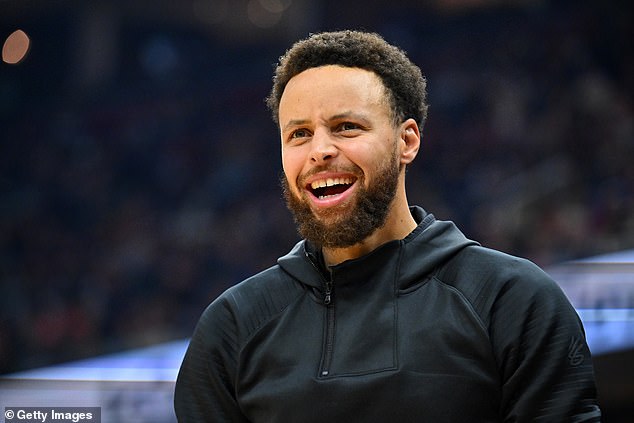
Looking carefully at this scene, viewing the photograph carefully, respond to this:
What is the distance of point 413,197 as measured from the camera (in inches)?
186

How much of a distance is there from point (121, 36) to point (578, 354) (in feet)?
15.0

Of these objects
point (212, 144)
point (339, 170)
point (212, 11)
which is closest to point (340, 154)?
point (339, 170)

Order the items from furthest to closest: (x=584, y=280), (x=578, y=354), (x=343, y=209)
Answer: (x=584, y=280), (x=343, y=209), (x=578, y=354)

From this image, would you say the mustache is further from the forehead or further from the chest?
the chest

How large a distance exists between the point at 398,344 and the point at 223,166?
385 cm

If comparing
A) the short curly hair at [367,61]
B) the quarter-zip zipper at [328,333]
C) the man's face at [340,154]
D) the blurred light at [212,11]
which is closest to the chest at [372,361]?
the quarter-zip zipper at [328,333]

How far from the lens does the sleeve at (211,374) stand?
161 cm

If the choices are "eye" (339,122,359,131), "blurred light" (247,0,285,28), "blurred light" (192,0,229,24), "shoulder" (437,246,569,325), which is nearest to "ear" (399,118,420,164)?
"eye" (339,122,359,131)

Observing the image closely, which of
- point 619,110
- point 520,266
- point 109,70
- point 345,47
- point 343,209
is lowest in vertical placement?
point 520,266

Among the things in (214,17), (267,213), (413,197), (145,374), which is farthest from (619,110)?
(145,374)

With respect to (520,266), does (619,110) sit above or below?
above

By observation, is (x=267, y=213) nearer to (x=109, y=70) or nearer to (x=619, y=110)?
(x=109, y=70)

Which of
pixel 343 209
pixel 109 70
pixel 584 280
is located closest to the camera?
pixel 343 209

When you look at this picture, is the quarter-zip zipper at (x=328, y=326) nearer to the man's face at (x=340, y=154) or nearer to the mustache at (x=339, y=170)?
the man's face at (x=340, y=154)
